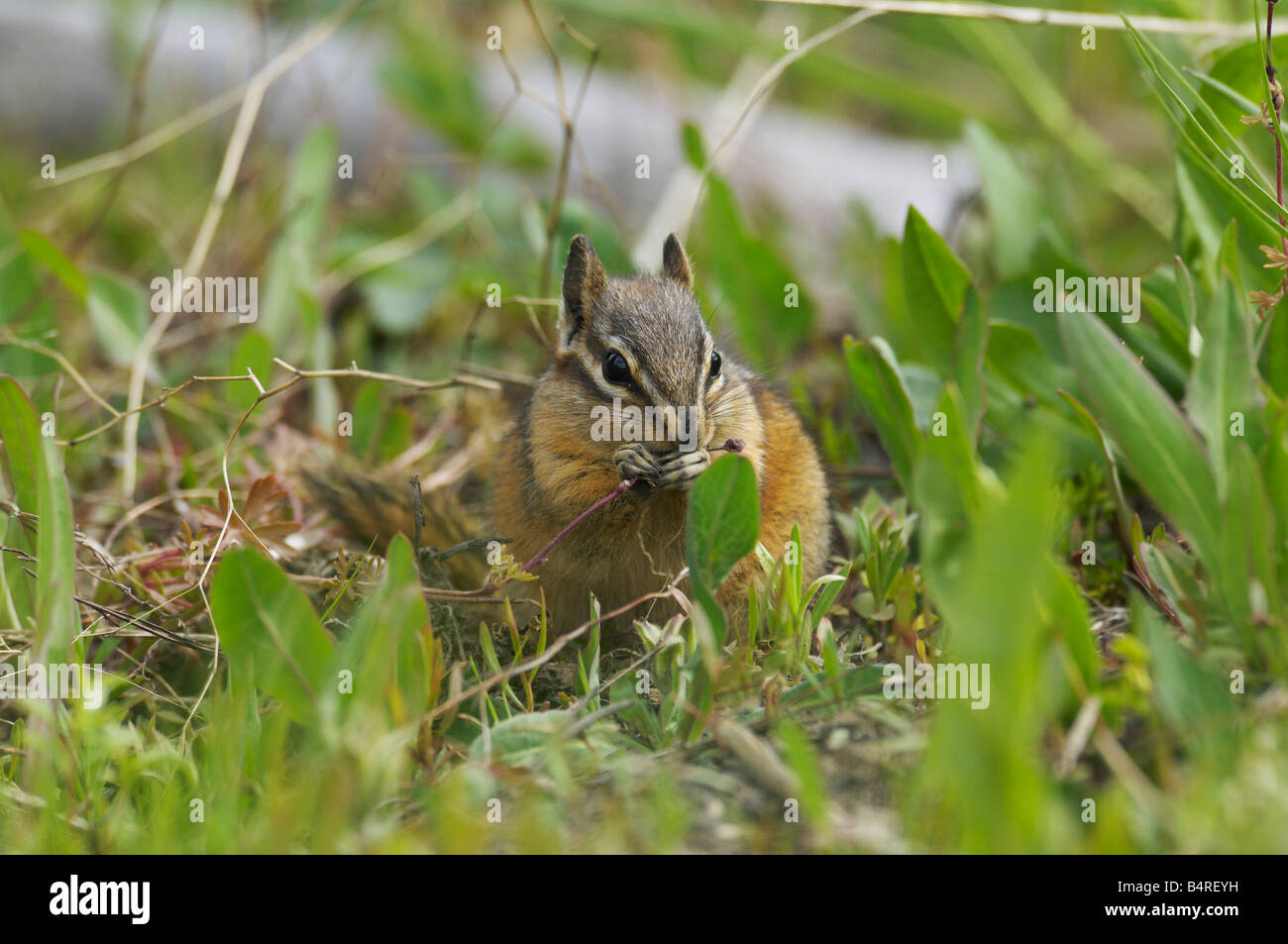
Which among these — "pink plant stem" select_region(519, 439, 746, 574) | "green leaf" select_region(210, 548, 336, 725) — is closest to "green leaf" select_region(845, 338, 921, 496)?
"pink plant stem" select_region(519, 439, 746, 574)

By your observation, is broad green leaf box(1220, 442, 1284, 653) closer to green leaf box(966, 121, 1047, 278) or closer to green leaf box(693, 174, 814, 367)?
green leaf box(966, 121, 1047, 278)

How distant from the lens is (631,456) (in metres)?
3.24

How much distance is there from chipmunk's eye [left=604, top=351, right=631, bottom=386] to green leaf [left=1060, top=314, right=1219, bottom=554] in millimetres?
1249

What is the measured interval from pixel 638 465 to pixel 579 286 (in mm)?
749

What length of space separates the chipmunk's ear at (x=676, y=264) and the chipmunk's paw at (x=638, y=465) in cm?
82

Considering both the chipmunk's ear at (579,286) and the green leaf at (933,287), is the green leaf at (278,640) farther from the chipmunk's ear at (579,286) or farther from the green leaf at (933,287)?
the green leaf at (933,287)

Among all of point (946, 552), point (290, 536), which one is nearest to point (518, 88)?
point (290, 536)

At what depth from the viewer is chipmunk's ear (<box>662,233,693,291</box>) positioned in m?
3.82

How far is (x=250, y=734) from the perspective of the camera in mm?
2568

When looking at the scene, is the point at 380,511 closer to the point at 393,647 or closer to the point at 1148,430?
the point at 393,647

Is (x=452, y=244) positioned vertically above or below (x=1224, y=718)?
above

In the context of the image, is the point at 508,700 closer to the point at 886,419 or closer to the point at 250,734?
the point at 250,734

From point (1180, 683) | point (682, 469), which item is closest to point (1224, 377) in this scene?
point (1180, 683)

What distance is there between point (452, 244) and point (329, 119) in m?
1.32
